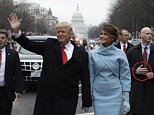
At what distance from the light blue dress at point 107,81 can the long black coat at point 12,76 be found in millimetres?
1364

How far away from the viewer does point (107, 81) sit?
5996mm

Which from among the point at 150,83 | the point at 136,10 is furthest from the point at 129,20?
the point at 150,83

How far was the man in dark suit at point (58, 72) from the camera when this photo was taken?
570cm

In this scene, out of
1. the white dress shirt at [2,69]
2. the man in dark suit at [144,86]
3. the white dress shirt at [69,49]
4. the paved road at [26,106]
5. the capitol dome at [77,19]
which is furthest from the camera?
the capitol dome at [77,19]

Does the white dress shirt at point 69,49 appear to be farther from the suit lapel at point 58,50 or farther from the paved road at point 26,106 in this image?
the paved road at point 26,106

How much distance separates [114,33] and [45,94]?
48.1 inches

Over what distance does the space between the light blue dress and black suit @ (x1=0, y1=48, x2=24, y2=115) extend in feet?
4.47

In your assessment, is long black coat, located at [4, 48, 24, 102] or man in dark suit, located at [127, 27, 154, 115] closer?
long black coat, located at [4, 48, 24, 102]

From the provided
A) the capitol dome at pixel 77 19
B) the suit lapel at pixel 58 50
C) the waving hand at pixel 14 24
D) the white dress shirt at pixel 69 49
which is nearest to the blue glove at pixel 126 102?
the white dress shirt at pixel 69 49

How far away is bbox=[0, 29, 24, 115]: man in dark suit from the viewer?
6.77m

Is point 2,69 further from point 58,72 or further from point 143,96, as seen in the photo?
point 143,96

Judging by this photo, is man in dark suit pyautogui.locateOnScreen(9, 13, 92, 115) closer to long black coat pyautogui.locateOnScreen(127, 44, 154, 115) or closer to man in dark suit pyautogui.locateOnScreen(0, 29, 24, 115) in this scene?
man in dark suit pyautogui.locateOnScreen(0, 29, 24, 115)

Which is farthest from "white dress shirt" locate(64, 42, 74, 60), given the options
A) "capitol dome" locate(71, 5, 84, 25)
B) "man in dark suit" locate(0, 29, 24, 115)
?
"capitol dome" locate(71, 5, 84, 25)

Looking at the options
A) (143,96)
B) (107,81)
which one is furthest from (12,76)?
(143,96)
